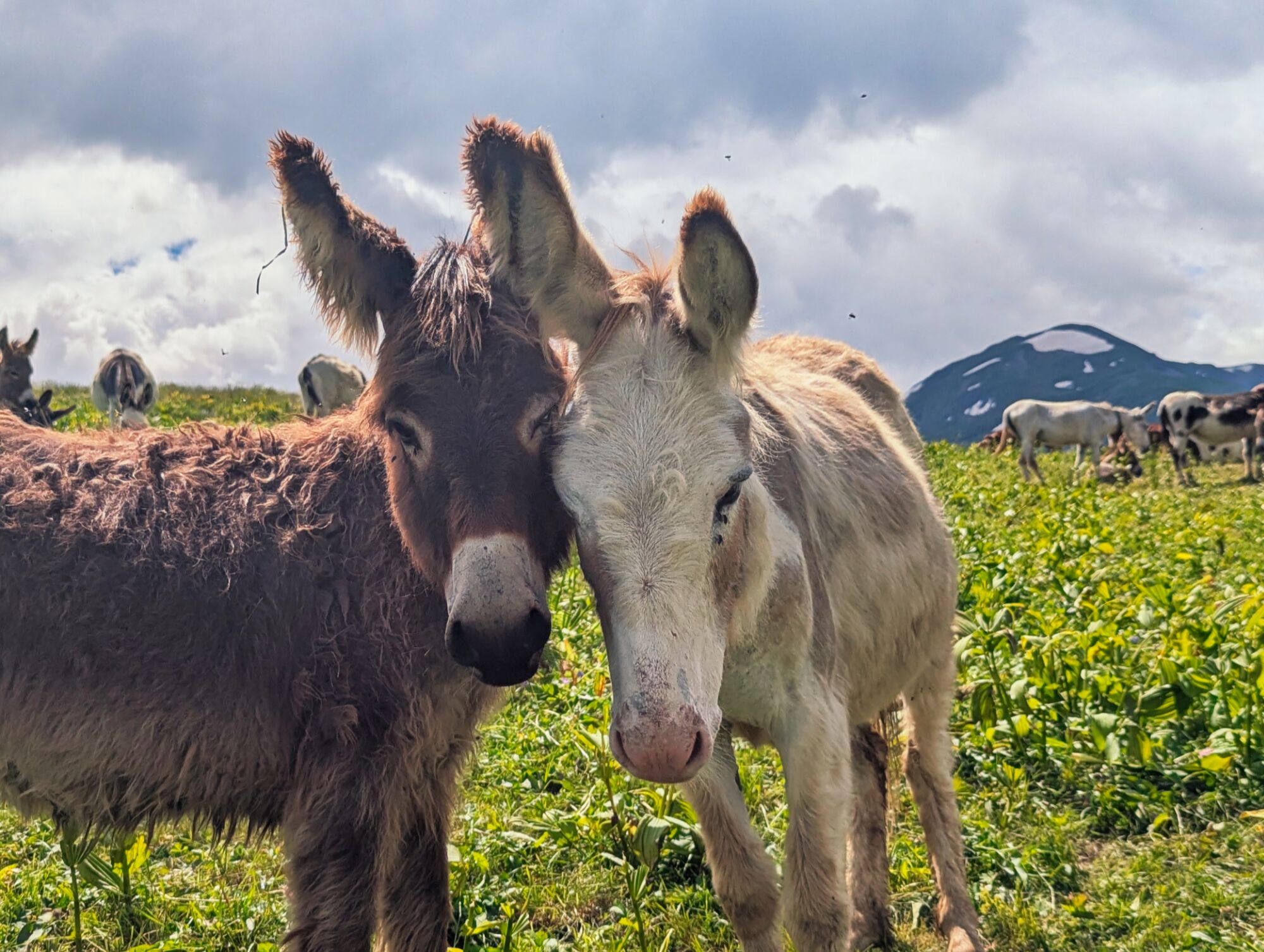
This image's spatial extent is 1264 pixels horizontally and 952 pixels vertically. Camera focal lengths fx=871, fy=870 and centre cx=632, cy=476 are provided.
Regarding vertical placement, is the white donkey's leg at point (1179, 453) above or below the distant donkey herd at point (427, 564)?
above

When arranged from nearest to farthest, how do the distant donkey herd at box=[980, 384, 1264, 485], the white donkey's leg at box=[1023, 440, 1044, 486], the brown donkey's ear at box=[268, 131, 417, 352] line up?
the brown donkey's ear at box=[268, 131, 417, 352], the white donkey's leg at box=[1023, 440, 1044, 486], the distant donkey herd at box=[980, 384, 1264, 485]

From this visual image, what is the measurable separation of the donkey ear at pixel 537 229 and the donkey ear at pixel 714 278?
0.29m

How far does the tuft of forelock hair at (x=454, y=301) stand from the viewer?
2498 mm

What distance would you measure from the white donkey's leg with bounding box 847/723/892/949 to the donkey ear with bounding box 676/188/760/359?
1968 mm

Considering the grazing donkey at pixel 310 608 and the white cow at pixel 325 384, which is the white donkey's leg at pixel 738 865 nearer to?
the grazing donkey at pixel 310 608

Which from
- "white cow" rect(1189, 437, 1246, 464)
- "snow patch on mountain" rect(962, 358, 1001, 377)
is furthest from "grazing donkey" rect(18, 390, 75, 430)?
"snow patch on mountain" rect(962, 358, 1001, 377)

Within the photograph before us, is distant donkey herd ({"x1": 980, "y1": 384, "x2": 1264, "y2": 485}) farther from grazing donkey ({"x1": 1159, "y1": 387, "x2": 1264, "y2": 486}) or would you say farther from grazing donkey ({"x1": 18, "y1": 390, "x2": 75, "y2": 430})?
grazing donkey ({"x1": 18, "y1": 390, "x2": 75, "y2": 430})

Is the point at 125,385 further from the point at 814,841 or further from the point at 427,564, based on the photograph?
the point at 814,841

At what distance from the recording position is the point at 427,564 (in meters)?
2.52

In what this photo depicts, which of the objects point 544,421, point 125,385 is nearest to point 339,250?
point 544,421

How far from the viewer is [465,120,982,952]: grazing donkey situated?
198cm

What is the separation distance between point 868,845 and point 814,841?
1245 millimetres

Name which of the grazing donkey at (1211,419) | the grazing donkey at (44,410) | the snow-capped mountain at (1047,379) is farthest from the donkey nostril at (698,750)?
the snow-capped mountain at (1047,379)

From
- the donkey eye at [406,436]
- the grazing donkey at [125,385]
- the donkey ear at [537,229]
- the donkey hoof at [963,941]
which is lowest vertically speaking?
the donkey hoof at [963,941]
